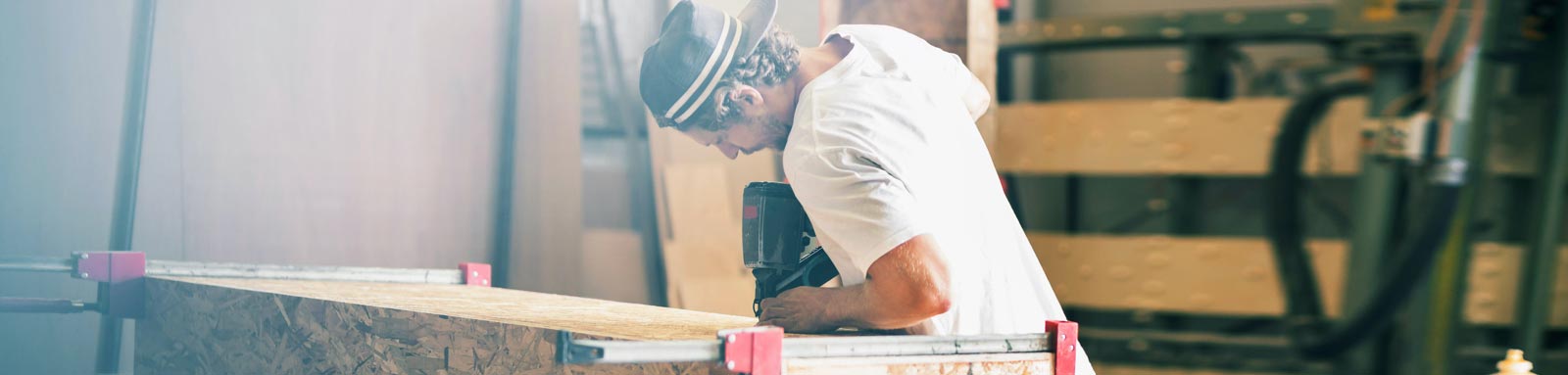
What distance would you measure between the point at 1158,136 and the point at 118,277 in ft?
9.70

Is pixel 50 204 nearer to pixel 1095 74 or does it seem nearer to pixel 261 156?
pixel 261 156

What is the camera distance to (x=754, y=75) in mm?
1725

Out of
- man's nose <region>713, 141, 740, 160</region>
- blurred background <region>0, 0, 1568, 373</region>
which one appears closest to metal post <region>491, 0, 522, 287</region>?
blurred background <region>0, 0, 1568, 373</region>

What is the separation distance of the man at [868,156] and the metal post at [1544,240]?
249 centimetres

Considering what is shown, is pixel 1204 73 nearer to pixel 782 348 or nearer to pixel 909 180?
pixel 909 180

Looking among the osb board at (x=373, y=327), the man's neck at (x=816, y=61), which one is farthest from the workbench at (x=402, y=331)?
the man's neck at (x=816, y=61)

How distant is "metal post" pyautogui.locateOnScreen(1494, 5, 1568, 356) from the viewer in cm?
354

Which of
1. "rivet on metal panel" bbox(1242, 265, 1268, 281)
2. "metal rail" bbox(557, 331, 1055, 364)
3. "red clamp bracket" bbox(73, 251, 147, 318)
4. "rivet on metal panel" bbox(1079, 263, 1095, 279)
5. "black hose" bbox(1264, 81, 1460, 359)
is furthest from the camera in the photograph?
"rivet on metal panel" bbox(1079, 263, 1095, 279)

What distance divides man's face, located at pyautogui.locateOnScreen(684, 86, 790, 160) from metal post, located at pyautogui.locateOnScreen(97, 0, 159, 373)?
1.49 metres

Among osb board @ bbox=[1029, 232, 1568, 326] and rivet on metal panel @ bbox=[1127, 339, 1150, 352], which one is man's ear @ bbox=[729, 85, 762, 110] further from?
rivet on metal panel @ bbox=[1127, 339, 1150, 352]

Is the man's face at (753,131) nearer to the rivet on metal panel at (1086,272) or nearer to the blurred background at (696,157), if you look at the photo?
the blurred background at (696,157)

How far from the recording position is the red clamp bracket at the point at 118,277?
221 centimetres

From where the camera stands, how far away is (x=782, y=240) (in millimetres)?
1685

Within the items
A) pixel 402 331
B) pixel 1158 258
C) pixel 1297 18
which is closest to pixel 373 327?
pixel 402 331
